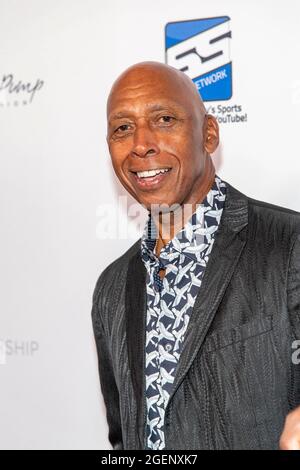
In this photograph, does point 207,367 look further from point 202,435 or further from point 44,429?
point 44,429

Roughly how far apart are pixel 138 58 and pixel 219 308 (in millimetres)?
857

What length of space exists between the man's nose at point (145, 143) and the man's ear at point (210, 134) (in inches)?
4.8

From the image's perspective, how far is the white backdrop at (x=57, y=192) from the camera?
189 cm

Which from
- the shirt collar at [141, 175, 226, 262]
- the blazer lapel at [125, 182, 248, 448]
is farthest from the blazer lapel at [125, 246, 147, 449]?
the shirt collar at [141, 175, 226, 262]

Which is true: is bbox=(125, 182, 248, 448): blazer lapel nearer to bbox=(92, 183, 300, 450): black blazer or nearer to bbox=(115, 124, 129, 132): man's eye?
bbox=(92, 183, 300, 450): black blazer

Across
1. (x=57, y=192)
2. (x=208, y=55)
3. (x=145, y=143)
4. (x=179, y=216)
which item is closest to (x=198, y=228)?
(x=179, y=216)

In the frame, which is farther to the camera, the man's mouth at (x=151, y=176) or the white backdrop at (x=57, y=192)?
the white backdrop at (x=57, y=192)

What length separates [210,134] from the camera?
1361 millimetres

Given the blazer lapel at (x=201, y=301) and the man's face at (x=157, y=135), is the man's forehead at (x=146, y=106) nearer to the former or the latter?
the man's face at (x=157, y=135)

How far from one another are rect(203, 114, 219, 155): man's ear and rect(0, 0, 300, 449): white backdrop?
0.42 m

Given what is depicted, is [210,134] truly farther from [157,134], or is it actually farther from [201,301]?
[201,301]

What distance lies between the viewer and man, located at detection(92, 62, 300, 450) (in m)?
1.20

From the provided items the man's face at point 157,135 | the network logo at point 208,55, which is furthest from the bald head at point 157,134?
the network logo at point 208,55
